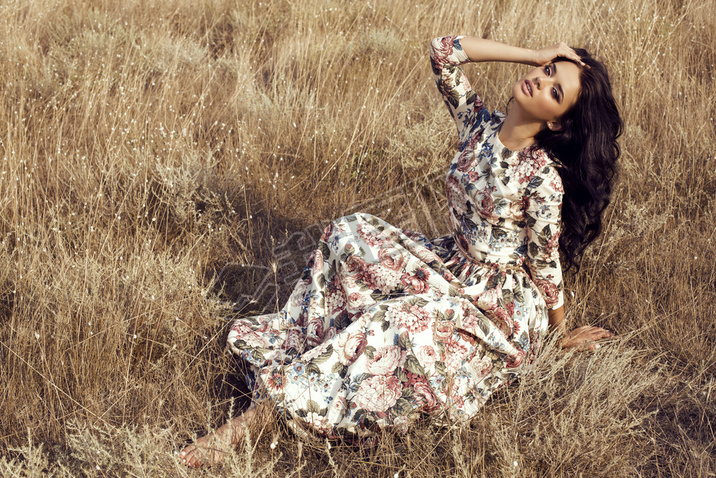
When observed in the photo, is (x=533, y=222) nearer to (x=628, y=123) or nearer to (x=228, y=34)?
(x=628, y=123)

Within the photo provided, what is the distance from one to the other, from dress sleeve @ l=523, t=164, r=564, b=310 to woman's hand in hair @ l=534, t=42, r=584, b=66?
0.44 meters

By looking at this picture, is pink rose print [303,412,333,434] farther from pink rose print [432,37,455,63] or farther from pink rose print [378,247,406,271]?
pink rose print [432,37,455,63]

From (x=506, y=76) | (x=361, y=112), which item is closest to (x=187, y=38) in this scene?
(x=361, y=112)

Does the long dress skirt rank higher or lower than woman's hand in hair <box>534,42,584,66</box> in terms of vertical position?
lower

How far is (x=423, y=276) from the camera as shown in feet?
8.37

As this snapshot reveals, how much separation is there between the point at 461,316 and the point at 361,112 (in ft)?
6.48

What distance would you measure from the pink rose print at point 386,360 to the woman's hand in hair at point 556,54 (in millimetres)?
1366

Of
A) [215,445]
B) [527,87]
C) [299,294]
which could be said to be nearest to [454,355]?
[299,294]

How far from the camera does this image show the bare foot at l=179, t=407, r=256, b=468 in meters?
2.07

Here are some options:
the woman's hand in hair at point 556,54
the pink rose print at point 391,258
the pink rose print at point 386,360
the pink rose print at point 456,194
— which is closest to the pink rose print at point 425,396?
the pink rose print at point 386,360

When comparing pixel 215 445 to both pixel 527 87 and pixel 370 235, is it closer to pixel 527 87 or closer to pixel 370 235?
pixel 370 235

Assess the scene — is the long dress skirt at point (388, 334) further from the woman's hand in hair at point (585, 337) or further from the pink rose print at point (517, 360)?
the woman's hand in hair at point (585, 337)

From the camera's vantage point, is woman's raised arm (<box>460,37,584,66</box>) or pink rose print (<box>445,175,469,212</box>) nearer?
woman's raised arm (<box>460,37,584,66</box>)

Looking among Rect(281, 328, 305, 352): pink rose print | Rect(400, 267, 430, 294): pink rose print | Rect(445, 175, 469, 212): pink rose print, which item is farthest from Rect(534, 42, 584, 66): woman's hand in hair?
Rect(281, 328, 305, 352): pink rose print
